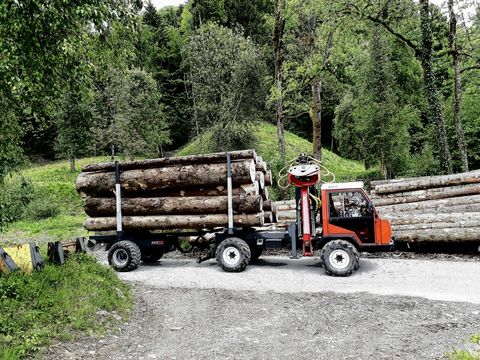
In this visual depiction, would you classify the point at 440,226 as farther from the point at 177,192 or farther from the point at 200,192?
the point at 177,192

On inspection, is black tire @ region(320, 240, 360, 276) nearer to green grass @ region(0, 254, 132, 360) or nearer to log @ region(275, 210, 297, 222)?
log @ region(275, 210, 297, 222)

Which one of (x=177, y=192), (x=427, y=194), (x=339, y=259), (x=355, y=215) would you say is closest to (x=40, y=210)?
(x=177, y=192)

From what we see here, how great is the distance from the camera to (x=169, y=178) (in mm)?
11523

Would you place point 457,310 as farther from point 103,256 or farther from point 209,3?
point 209,3

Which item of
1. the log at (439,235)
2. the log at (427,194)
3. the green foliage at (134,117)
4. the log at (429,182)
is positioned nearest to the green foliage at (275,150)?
the green foliage at (134,117)

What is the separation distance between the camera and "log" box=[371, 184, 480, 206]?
13.8m

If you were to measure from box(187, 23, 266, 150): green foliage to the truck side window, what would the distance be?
61.6 ft

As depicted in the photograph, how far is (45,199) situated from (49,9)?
2414 cm

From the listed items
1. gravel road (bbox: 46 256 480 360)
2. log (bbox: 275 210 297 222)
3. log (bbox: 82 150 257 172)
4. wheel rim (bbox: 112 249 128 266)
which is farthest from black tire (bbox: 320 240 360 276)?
wheel rim (bbox: 112 249 128 266)

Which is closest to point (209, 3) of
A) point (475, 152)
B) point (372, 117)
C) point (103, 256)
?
point (372, 117)

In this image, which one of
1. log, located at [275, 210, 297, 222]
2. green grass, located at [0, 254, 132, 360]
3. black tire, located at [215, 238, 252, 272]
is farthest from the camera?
log, located at [275, 210, 297, 222]

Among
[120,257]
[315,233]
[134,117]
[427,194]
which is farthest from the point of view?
[134,117]

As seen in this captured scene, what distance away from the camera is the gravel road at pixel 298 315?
579 centimetres

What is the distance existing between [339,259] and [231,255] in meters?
2.89
